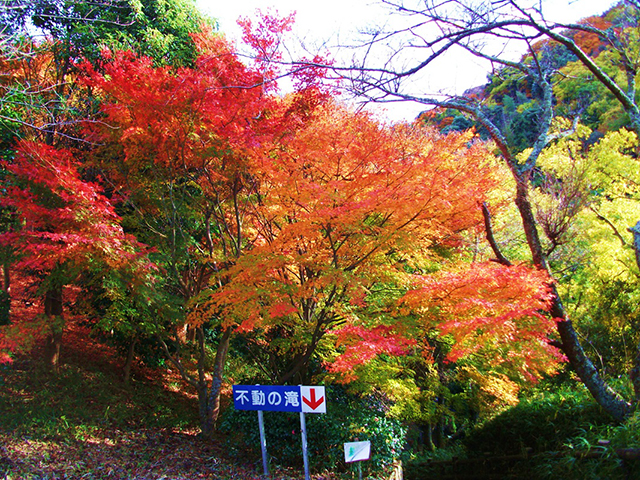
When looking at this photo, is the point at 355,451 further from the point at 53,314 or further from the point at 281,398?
the point at 53,314

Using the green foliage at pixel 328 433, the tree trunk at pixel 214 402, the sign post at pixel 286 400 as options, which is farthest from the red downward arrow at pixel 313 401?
the tree trunk at pixel 214 402

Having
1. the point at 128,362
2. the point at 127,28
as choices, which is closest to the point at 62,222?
the point at 128,362

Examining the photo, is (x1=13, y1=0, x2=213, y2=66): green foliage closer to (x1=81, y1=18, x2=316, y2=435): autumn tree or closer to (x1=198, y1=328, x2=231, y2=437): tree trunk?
(x1=81, y1=18, x2=316, y2=435): autumn tree

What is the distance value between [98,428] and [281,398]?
413cm

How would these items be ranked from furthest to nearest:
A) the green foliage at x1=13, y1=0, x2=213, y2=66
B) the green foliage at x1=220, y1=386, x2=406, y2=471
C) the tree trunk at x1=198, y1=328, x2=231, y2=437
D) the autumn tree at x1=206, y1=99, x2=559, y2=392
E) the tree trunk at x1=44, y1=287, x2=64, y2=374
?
the tree trunk at x1=44, y1=287, x2=64, y2=374, the green foliage at x1=13, y1=0, x2=213, y2=66, the tree trunk at x1=198, y1=328, x2=231, y2=437, the green foliage at x1=220, y1=386, x2=406, y2=471, the autumn tree at x1=206, y1=99, x2=559, y2=392

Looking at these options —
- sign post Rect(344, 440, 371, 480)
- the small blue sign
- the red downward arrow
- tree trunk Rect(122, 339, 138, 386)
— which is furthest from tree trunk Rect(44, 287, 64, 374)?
sign post Rect(344, 440, 371, 480)

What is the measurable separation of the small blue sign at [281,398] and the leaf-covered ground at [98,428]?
130 cm

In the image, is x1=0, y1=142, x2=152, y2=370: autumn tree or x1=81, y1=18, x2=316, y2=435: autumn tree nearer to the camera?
x1=0, y1=142, x2=152, y2=370: autumn tree

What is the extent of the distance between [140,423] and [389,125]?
27.6ft

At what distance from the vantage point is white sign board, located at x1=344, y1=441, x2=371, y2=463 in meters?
5.41

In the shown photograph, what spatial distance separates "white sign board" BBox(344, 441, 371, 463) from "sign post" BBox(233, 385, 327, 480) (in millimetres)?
525

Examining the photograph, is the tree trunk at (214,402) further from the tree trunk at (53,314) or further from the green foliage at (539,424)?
the green foliage at (539,424)

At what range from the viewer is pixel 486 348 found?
7.18 meters

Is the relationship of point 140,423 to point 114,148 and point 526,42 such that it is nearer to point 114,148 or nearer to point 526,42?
point 114,148
